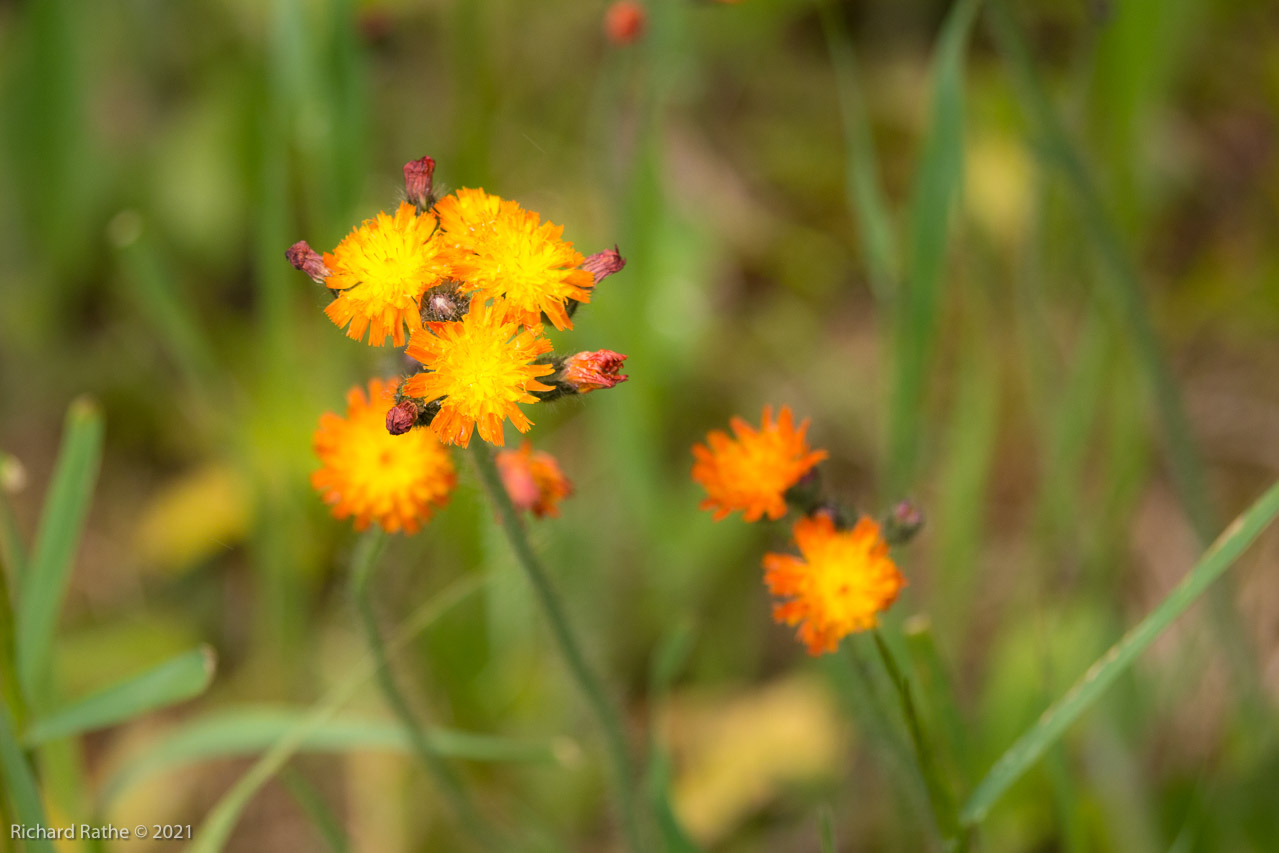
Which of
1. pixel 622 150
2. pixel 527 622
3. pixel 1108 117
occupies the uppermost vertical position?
pixel 622 150

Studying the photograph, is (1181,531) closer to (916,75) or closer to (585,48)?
(916,75)

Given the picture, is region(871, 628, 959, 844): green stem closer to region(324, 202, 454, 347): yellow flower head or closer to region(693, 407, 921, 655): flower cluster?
region(693, 407, 921, 655): flower cluster

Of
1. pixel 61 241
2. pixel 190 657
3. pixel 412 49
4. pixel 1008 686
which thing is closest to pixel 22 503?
pixel 61 241

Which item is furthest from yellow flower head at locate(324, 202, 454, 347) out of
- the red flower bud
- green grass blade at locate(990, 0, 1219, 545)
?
the red flower bud

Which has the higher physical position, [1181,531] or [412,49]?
[412,49]

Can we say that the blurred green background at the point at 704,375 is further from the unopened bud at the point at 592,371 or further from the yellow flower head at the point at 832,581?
the unopened bud at the point at 592,371

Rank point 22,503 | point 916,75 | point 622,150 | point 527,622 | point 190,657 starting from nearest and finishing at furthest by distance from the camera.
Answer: point 190,657 < point 527,622 < point 22,503 < point 622,150 < point 916,75

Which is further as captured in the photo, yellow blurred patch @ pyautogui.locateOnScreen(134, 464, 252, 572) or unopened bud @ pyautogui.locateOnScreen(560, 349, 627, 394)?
yellow blurred patch @ pyautogui.locateOnScreen(134, 464, 252, 572)

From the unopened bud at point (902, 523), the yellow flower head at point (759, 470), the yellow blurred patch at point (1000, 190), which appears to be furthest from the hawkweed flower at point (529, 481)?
the yellow blurred patch at point (1000, 190)
